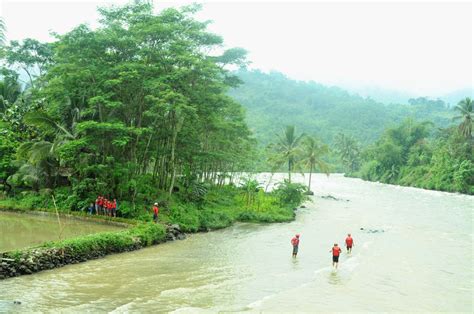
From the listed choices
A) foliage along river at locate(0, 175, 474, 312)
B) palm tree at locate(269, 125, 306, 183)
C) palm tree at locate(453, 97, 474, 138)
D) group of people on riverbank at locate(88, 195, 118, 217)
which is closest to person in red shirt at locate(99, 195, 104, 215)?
group of people on riverbank at locate(88, 195, 118, 217)

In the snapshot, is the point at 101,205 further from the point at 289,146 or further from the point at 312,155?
the point at 312,155

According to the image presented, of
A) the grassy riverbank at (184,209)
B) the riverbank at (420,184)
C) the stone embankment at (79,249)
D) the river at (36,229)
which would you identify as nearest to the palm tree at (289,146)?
the grassy riverbank at (184,209)

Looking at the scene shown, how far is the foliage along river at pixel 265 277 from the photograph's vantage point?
547 inches

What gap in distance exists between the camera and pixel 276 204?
36781mm

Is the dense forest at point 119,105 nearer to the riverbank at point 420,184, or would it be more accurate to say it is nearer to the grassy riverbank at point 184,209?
the grassy riverbank at point 184,209

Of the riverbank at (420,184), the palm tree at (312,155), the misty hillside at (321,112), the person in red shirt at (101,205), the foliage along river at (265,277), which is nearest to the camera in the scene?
the foliage along river at (265,277)

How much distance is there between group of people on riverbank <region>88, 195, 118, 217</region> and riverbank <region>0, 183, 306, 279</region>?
0.61 meters

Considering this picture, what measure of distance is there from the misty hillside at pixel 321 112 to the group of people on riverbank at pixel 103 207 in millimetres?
98864

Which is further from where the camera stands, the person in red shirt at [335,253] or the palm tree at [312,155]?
the palm tree at [312,155]

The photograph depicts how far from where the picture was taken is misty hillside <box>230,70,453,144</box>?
138413 mm

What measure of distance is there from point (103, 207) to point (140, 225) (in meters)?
3.88

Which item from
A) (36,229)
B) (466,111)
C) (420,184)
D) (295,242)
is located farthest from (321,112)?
(36,229)

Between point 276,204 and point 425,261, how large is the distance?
1593 centimetres

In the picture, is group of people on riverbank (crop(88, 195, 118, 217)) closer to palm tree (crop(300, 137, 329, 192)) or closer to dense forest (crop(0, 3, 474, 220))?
dense forest (crop(0, 3, 474, 220))
